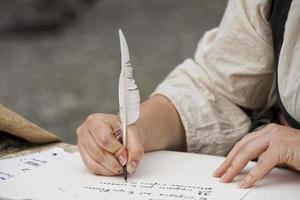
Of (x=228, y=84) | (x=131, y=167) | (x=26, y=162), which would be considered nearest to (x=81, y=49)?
(x=228, y=84)

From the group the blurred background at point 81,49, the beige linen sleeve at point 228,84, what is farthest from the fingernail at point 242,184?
the blurred background at point 81,49

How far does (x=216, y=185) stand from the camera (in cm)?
80

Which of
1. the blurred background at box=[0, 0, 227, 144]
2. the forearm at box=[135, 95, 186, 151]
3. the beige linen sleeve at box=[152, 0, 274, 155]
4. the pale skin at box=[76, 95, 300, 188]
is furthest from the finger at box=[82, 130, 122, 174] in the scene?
the blurred background at box=[0, 0, 227, 144]

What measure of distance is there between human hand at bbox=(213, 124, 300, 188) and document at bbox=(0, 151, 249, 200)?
0.02m

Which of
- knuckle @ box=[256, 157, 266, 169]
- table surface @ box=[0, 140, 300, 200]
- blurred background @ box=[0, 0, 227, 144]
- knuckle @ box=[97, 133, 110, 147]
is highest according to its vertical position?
knuckle @ box=[97, 133, 110, 147]

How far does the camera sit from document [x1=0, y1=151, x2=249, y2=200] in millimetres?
774

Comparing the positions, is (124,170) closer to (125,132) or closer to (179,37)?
(125,132)

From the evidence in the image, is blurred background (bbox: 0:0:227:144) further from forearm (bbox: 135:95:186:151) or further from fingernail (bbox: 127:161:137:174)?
fingernail (bbox: 127:161:137:174)

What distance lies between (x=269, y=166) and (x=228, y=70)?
0.32 metres

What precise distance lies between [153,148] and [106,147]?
0.14m

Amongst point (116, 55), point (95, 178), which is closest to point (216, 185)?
point (95, 178)

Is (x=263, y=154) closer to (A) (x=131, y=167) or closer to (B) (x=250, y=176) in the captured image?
(B) (x=250, y=176)

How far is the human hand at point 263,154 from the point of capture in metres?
0.80

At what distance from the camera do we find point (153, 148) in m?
1.00
